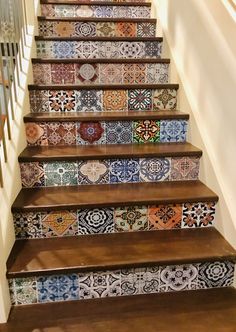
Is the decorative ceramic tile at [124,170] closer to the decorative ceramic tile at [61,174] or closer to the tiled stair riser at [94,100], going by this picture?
the decorative ceramic tile at [61,174]

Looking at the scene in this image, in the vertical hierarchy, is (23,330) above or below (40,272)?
below

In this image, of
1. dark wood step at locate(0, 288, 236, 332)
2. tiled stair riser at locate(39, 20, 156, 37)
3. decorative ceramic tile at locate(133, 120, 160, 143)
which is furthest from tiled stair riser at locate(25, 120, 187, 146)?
tiled stair riser at locate(39, 20, 156, 37)

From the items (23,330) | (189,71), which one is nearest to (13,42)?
(189,71)

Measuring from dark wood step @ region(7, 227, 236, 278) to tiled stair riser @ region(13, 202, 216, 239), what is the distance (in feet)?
0.10

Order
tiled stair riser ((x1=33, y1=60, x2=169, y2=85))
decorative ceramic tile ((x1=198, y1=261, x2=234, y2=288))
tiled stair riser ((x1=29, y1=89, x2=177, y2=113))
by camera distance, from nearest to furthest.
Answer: decorative ceramic tile ((x1=198, y1=261, x2=234, y2=288)), tiled stair riser ((x1=29, y1=89, x2=177, y2=113)), tiled stair riser ((x1=33, y1=60, x2=169, y2=85))

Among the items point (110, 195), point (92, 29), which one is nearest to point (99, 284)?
point (110, 195)

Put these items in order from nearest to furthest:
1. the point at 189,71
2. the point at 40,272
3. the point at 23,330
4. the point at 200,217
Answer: the point at 23,330, the point at 40,272, the point at 200,217, the point at 189,71

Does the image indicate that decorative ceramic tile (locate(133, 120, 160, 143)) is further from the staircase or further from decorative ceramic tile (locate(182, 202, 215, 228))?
decorative ceramic tile (locate(182, 202, 215, 228))

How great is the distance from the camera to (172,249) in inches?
55.9

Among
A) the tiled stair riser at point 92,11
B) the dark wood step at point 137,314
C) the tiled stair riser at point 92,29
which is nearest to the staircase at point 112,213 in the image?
the dark wood step at point 137,314

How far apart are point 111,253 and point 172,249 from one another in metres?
0.27

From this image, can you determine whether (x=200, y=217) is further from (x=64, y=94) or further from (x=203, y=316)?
(x=64, y=94)

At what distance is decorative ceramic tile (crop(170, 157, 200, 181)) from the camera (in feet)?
5.81

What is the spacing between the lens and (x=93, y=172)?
1727mm
